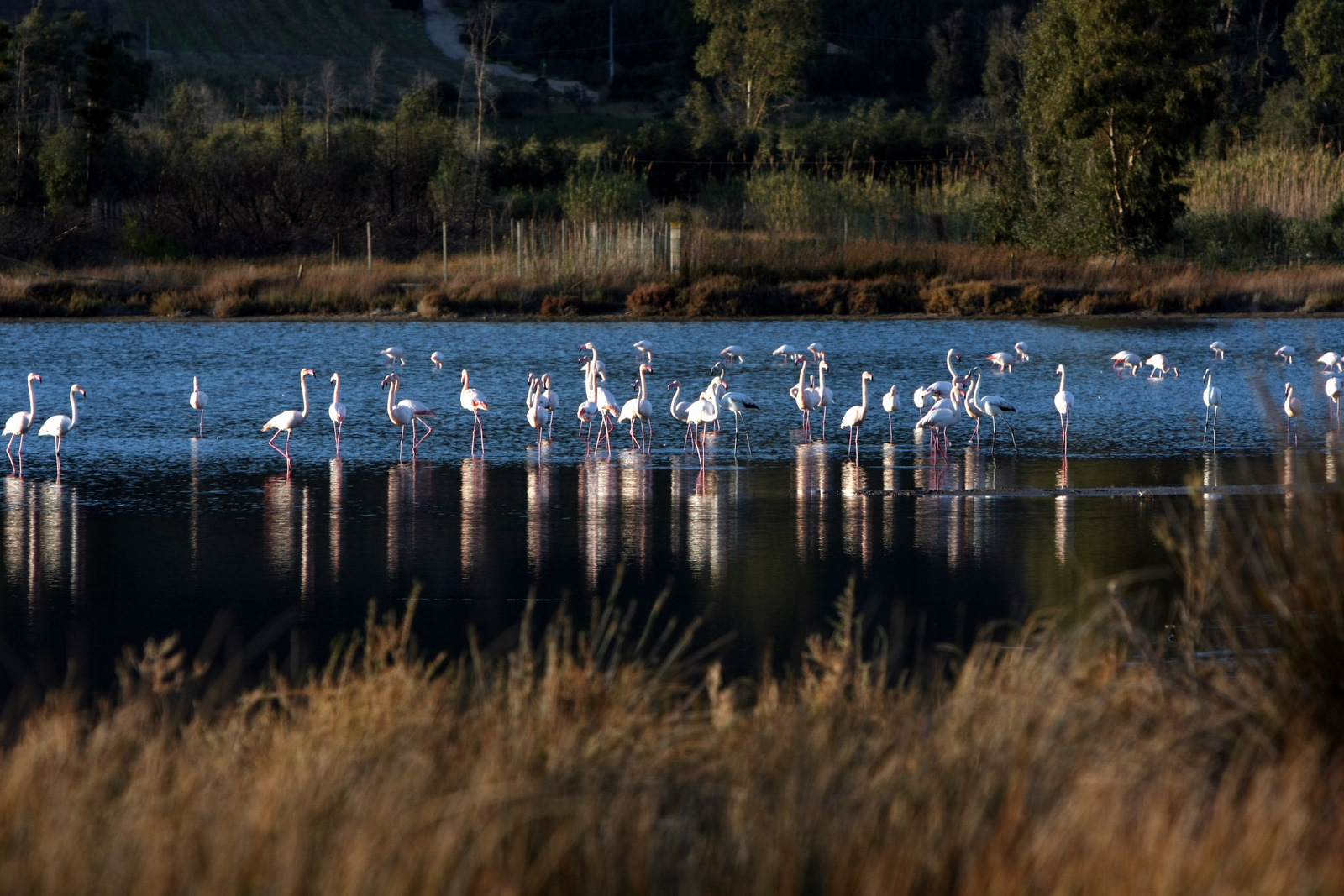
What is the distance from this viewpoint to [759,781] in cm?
439

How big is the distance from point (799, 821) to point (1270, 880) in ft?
3.58

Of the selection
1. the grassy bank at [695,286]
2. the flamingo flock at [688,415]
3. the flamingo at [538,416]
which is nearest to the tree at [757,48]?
the grassy bank at [695,286]

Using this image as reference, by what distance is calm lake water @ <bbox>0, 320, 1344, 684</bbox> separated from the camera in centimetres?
838

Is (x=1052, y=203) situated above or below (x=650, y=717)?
above

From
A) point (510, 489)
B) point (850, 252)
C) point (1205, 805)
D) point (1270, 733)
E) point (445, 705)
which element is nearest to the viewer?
point (1205, 805)

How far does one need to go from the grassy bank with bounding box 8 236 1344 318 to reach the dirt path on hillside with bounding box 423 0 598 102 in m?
39.6

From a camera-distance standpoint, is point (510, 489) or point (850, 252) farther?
point (850, 252)

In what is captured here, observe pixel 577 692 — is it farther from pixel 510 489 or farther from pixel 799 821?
pixel 510 489

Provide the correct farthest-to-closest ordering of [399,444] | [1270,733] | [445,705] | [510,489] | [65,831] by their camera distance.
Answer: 1. [399,444]
2. [510,489]
3. [445,705]
4. [1270,733]
5. [65,831]

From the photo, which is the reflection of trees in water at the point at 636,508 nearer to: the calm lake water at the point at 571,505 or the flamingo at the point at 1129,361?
the calm lake water at the point at 571,505

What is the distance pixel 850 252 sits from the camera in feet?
112

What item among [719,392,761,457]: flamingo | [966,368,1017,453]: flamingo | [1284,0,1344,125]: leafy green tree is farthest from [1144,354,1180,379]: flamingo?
[1284,0,1344,125]: leafy green tree

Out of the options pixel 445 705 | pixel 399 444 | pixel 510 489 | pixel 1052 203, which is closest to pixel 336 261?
pixel 1052 203

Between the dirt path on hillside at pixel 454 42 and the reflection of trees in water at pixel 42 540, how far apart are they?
6083cm
